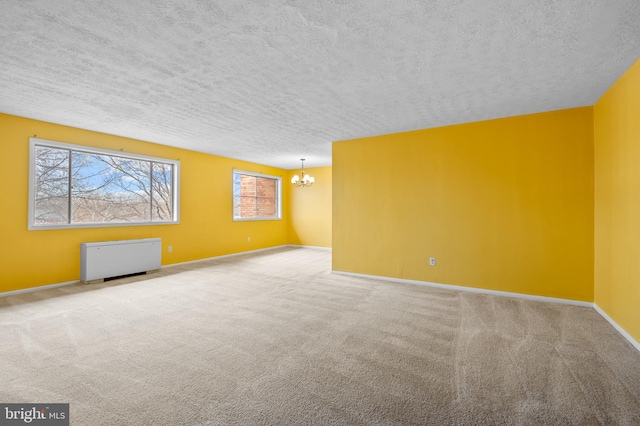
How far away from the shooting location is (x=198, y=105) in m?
3.38

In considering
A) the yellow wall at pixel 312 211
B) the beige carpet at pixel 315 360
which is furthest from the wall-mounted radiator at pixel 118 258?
the yellow wall at pixel 312 211

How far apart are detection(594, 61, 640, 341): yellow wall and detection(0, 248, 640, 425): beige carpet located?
12.4 inches

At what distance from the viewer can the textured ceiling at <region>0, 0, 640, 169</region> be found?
1777 mm

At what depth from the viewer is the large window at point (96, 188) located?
13.5 ft

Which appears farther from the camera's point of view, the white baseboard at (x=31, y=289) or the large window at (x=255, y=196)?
the large window at (x=255, y=196)

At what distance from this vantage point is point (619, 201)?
278 centimetres

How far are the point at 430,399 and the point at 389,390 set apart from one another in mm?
253

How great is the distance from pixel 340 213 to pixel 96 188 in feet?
14.1

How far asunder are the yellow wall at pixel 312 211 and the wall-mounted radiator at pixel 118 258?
4217 mm

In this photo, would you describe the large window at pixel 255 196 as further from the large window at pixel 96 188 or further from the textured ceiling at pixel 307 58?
the textured ceiling at pixel 307 58

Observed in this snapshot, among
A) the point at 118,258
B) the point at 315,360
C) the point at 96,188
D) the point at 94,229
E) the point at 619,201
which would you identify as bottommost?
the point at 315,360

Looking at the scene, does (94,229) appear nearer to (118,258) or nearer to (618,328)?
(118,258)

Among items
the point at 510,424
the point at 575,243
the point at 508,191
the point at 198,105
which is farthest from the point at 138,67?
the point at 575,243

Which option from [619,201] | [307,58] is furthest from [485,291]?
[307,58]
